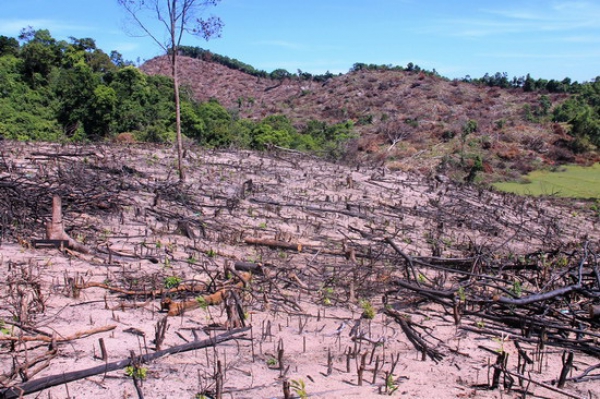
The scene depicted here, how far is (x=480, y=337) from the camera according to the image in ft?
Answer: 13.9

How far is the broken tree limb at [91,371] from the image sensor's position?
295 centimetres

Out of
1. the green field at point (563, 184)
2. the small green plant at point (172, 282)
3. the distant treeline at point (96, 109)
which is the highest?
the distant treeline at point (96, 109)

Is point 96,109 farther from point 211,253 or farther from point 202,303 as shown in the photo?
point 202,303

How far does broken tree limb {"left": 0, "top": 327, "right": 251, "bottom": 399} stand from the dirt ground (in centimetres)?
4

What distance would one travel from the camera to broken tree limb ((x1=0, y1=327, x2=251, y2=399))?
9.69 ft

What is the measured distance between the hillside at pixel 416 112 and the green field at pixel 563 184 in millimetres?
1020

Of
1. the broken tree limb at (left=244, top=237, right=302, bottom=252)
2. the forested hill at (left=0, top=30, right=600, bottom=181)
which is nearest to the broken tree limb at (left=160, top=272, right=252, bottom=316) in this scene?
the broken tree limb at (left=244, top=237, right=302, bottom=252)

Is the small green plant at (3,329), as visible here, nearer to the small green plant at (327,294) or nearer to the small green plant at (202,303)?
the small green plant at (202,303)

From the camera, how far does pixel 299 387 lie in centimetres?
329

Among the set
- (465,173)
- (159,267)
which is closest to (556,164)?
(465,173)

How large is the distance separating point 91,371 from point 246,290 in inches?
57.5

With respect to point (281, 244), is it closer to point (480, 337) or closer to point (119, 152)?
point (480, 337)

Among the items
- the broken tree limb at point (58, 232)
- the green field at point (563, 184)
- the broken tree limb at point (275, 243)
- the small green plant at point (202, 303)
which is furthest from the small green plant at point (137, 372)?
the green field at point (563, 184)

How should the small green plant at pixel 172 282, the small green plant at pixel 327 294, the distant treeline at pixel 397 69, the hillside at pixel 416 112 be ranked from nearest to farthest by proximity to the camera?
the small green plant at pixel 172 282, the small green plant at pixel 327 294, the hillside at pixel 416 112, the distant treeline at pixel 397 69
